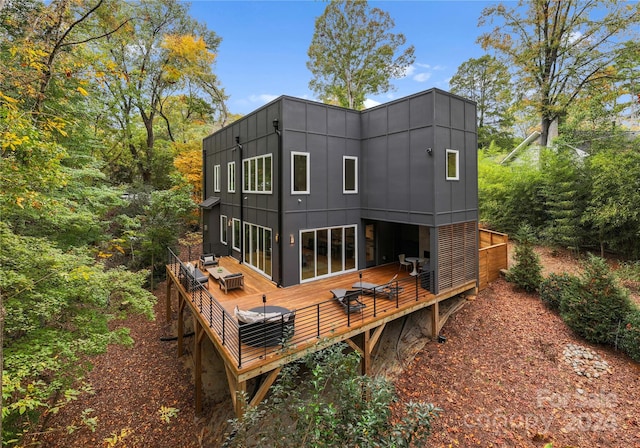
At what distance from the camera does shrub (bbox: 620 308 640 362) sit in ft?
23.0

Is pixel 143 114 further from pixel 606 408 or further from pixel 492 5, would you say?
pixel 606 408

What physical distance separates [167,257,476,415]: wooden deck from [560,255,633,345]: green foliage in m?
2.79

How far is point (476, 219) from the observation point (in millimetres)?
10203

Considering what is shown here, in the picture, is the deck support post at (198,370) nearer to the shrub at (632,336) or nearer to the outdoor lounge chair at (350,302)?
the outdoor lounge chair at (350,302)

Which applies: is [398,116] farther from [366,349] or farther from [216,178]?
[216,178]

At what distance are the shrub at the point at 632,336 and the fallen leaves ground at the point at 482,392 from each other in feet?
0.75

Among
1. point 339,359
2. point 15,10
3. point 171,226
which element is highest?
point 15,10

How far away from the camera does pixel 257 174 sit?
443 inches

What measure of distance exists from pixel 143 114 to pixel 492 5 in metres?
23.1

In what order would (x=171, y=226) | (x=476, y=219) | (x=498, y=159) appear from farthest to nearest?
(x=498, y=159) → (x=171, y=226) → (x=476, y=219)

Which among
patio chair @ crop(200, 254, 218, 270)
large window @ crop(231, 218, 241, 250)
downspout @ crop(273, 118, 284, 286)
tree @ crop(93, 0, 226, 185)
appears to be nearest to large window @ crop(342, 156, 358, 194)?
downspout @ crop(273, 118, 284, 286)

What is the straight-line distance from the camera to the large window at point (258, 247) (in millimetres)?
10703

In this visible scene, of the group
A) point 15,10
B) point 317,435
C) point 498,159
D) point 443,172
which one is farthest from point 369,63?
point 317,435

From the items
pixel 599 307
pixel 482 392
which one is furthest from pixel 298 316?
pixel 599 307
